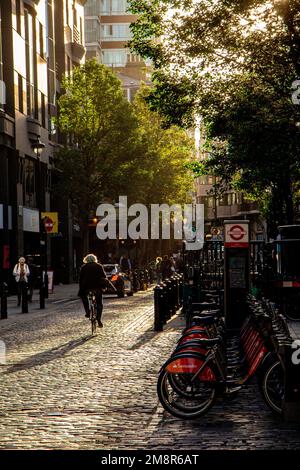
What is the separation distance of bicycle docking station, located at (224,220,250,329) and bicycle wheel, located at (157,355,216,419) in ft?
30.5

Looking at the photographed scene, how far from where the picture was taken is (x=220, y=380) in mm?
9273

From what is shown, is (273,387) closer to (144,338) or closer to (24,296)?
(144,338)

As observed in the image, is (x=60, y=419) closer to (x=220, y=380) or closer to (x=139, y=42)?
(x=220, y=380)

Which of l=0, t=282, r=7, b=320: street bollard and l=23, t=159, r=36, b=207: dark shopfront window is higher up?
l=23, t=159, r=36, b=207: dark shopfront window

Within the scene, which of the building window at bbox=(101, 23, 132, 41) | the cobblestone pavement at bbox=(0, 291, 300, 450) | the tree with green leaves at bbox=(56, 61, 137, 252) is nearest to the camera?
the cobblestone pavement at bbox=(0, 291, 300, 450)

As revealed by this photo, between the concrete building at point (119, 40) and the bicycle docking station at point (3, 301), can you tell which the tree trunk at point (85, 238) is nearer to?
the bicycle docking station at point (3, 301)

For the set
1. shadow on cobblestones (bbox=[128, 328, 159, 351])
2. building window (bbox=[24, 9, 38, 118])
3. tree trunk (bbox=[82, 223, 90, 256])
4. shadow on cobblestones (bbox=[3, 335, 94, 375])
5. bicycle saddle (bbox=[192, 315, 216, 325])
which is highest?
building window (bbox=[24, 9, 38, 118])

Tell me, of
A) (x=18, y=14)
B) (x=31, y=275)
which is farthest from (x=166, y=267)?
(x=18, y=14)

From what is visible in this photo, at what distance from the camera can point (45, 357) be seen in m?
15.6

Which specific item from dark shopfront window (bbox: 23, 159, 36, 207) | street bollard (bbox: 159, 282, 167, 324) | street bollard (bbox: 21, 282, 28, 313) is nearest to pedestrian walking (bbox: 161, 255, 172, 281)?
dark shopfront window (bbox: 23, 159, 36, 207)

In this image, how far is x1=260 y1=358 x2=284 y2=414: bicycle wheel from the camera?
921cm

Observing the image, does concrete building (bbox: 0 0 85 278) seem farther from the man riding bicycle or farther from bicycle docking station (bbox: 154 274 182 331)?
the man riding bicycle
